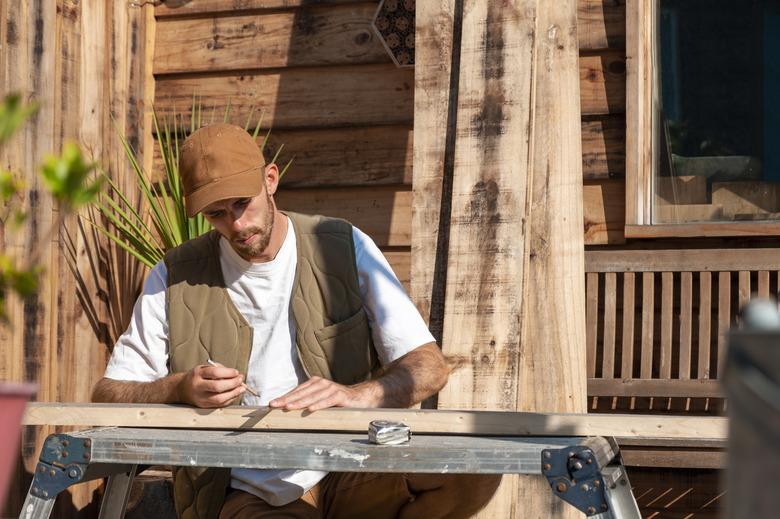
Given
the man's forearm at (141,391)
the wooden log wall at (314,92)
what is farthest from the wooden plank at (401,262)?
the man's forearm at (141,391)

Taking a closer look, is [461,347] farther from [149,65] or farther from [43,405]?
[149,65]

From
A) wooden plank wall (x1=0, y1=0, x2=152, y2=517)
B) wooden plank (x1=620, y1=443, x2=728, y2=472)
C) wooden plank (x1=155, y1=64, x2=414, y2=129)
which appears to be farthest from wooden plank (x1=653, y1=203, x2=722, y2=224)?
Result: wooden plank wall (x1=0, y1=0, x2=152, y2=517)

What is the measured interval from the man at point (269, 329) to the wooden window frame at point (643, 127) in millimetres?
1234

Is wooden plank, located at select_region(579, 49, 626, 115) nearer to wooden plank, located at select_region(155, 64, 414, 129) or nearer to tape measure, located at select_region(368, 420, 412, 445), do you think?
wooden plank, located at select_region(155, 64, 414, 129)

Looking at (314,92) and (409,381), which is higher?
A: (314,92)

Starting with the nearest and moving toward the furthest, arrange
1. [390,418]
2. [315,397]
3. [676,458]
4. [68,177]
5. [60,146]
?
1. [68,177]
2. [390,418]
3. [315,397]
4. [676,458]
5. [60,146]

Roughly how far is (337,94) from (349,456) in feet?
8.22

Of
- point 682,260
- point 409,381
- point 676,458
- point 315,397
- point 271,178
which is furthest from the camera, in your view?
point 682,260

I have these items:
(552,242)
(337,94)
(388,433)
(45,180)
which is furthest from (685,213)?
(45,180)

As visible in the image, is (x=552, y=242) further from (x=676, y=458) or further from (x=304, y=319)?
(x=304, y=319)

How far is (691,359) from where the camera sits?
12.4 feet

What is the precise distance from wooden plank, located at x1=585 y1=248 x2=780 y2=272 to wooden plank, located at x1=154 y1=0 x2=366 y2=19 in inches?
56.8

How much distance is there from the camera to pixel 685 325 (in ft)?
11.8

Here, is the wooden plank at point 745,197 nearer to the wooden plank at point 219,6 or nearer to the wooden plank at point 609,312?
the wooden plank at point 609,312
